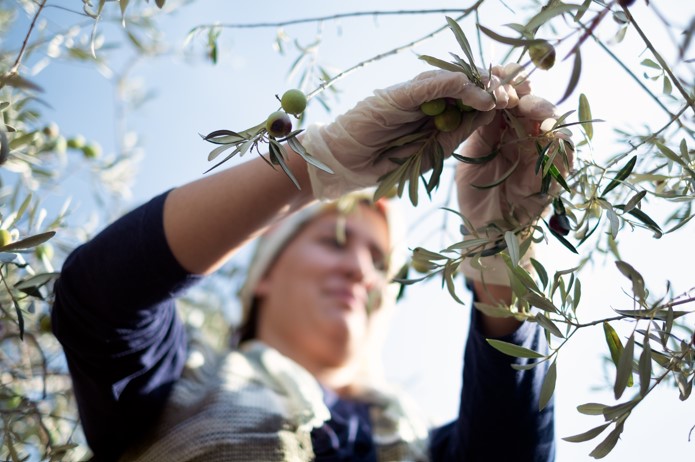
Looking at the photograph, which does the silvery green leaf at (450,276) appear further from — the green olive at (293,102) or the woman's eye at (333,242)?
the woman's eye at (333,242)

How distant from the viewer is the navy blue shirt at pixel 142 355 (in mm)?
1378

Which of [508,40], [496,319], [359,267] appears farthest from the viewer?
[359,267]

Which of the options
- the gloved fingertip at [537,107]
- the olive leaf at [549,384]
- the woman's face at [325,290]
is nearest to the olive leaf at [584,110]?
the gloved fingertip at [537,107]

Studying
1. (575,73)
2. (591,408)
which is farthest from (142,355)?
(575,73)

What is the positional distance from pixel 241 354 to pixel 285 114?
1.32 metres

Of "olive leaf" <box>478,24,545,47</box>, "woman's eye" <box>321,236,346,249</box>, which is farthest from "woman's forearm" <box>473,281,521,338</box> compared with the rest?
"woman's eye" <box>321,236,346,249</box>

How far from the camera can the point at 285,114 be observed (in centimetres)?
104

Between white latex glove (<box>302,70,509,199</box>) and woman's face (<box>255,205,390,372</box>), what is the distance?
3.72 feet

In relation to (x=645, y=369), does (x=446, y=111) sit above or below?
above

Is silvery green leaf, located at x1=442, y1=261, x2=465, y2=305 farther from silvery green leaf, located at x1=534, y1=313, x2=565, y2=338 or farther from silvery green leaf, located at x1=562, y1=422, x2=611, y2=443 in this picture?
silvery green leaf, located at x1=562, y1=422, x2=611, y2=443

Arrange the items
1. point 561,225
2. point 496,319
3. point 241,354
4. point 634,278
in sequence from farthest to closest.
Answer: point 241,354
point 496,319
point 561,225
point 634,278

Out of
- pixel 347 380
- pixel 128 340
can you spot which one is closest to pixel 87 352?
pixel 128 340

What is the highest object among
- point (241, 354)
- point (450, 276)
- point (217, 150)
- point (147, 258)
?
point (217, 150)

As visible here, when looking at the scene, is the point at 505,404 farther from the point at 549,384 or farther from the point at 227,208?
the point at 227,208
